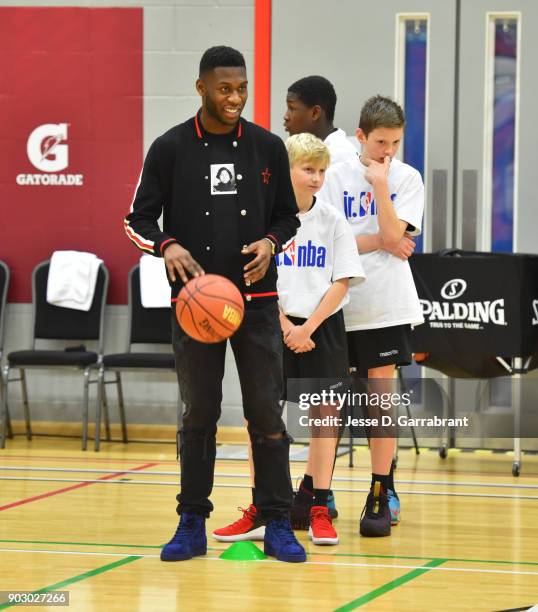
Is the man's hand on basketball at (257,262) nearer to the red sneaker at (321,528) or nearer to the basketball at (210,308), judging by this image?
the basketball at (210,308)

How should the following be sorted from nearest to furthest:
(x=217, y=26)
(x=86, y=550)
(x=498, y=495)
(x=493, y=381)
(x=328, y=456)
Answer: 1. (x=86, y=550)
2. (x=328, y=456)
3. (x=498, y=495)
4. (x=493, y=381)
5. (x=217, y=26)

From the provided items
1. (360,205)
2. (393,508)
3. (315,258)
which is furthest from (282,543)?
(360,205)

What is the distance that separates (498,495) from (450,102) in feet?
9.27

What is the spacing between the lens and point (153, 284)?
7.49 metres

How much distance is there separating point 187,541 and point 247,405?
0.50m

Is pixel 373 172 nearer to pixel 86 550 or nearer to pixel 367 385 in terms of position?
pixel 367 385

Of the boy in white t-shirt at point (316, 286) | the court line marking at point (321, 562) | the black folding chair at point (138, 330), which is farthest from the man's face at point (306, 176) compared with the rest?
the black folding chair at point (138, 330)

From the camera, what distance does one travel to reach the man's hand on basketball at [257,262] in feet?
12.1

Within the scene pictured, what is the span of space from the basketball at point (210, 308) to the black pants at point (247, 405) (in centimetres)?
23

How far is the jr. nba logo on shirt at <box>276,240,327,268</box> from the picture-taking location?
14.1 ft

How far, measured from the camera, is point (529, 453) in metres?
7.05

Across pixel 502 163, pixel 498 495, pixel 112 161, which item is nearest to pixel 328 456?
pixel 498 495

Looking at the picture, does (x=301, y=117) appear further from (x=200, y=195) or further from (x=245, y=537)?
(x=245, y=537)

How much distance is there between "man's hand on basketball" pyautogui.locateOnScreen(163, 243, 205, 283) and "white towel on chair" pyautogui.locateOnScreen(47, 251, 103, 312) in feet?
13.4
